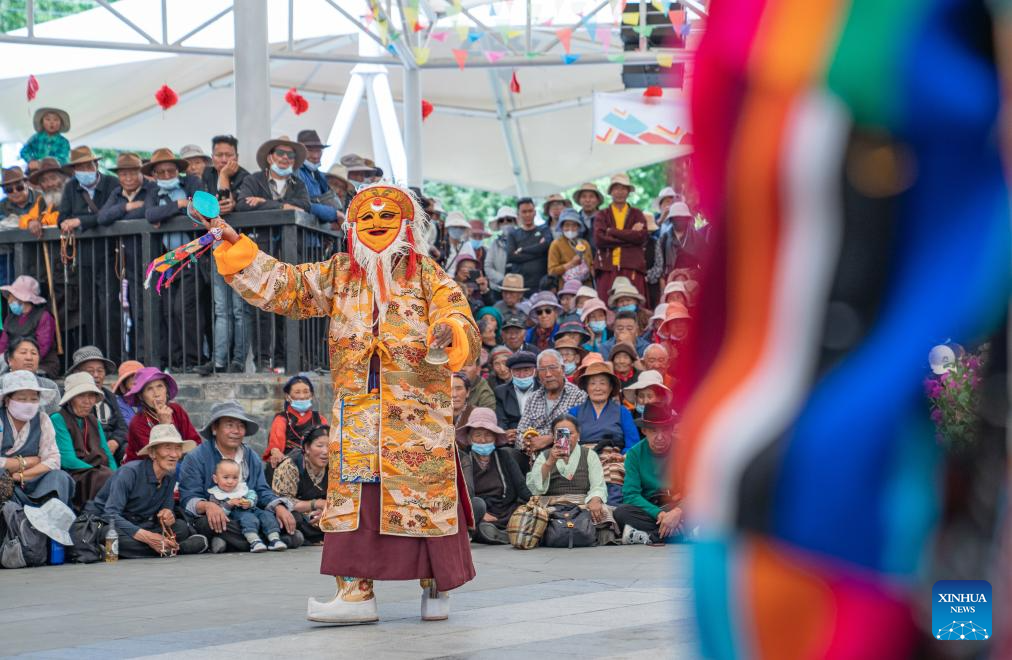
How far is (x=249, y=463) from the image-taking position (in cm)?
951

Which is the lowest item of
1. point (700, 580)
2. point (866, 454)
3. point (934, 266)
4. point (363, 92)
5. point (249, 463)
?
point (249, 463)

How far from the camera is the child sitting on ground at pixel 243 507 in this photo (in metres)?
9.26

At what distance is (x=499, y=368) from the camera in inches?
462

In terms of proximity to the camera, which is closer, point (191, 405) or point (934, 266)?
point (934, 266)

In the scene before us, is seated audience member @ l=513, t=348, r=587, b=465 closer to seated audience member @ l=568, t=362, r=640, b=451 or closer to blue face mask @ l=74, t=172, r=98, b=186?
seated audience member @ l=568, t=362, r=640, b=451

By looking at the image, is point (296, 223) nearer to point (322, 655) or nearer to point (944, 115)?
point (322, 655)

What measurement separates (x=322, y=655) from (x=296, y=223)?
6153 mm

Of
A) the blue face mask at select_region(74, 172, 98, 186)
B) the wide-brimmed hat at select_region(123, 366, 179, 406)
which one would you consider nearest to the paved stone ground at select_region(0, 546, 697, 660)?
the wide-brimmed hat at select_region(123, 366, 179, 406)

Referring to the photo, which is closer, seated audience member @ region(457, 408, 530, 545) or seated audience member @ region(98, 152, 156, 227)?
seated audience member @ region(457, 408, 530, 545)

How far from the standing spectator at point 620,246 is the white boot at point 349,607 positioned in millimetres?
8393

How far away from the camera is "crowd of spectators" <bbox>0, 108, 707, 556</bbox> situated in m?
9.15

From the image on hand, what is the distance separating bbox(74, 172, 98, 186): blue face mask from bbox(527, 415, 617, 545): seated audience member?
14.9 feet

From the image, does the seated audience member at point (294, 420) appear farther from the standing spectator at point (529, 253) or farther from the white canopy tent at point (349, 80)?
the standing spectator at point (529, 253)

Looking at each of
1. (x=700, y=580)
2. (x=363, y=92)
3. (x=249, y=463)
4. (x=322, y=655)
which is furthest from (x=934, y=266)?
(x=363, y=92)
